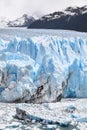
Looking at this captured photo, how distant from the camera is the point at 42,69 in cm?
1658

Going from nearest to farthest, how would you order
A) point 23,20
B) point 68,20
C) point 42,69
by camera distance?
point 42,69
point 68,20
point 23,20

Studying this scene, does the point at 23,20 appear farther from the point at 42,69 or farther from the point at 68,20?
the point at 42,69

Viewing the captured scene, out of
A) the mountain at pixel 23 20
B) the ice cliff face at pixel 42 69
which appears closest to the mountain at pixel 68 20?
the ice cliff face at pixel 42 69

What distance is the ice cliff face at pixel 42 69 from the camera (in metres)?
15.5

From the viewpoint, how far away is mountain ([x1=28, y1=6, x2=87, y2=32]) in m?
49.7

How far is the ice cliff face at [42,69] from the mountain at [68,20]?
1123 inches

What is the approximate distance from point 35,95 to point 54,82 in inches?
36.3

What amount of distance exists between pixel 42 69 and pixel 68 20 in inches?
1480

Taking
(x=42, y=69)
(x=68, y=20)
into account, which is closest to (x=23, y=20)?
(x=68, y=20)

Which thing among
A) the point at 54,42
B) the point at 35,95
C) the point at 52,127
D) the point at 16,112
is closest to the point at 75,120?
the point at 52,127

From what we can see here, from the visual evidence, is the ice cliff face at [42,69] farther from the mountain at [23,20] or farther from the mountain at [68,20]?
the mountain at [23,20]

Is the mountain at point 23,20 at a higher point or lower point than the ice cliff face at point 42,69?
higher

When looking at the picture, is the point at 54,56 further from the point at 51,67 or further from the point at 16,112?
the point at 16,112

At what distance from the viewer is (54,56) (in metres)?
17.7
